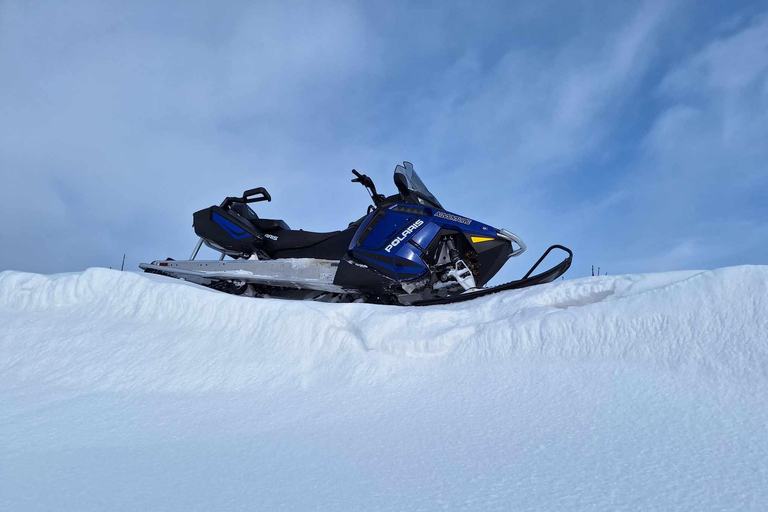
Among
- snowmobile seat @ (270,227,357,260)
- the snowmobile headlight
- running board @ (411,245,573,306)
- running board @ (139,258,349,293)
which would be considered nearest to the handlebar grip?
snowmobile seat @ (270,227,357,260)

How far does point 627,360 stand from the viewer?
94.5 inches

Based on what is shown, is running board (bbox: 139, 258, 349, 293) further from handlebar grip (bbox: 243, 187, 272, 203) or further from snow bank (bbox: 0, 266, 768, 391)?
snow bank (bbox: 0, 266, 768, 391)

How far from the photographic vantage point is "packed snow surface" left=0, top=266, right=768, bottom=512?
162 cm

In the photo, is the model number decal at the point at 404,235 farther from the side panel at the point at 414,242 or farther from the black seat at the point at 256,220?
the black seat at the point at 256,220

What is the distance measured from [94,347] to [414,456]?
7.95 ft

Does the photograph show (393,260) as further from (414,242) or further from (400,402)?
(400,402)

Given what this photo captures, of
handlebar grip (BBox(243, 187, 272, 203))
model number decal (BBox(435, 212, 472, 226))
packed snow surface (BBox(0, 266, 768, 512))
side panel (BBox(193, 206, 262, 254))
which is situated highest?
handlebar grip (BBox(243, 187, 272, 203))

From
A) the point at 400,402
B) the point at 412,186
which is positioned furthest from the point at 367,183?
the point at 400,402

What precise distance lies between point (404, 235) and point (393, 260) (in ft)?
0.82

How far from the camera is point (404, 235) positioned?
450 centimetres

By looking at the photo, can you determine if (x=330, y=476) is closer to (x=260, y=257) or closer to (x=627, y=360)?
(x=627, y=360)

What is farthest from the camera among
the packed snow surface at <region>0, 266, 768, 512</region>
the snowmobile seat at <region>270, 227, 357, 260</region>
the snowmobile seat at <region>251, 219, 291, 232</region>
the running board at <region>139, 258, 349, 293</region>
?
the snowmobile seat at <region>251, 219, 291, 232</region>

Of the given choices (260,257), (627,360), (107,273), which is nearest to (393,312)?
(627,360)

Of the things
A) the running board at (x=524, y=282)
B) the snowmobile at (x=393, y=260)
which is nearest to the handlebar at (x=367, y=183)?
the snowmobile at (x=393, y=260)
